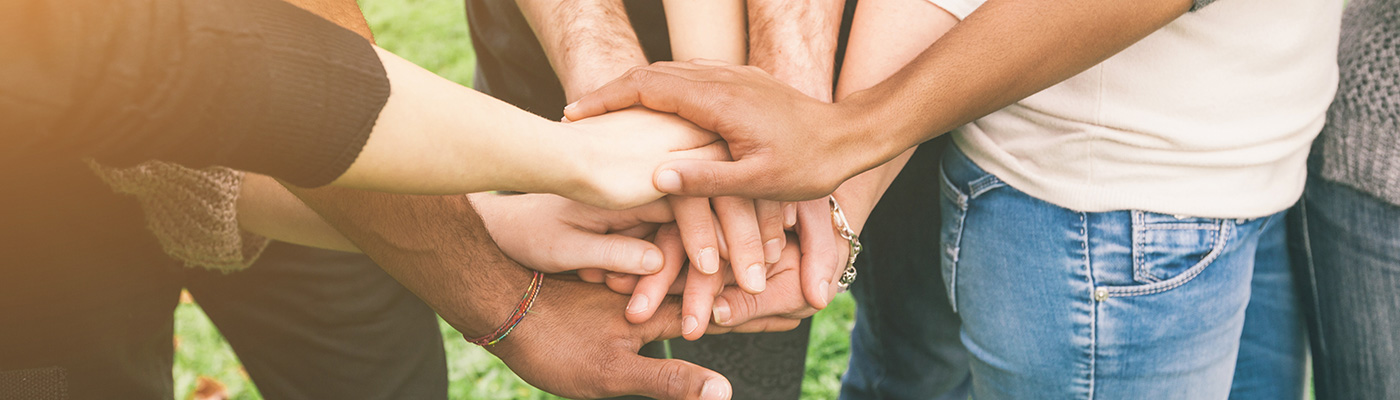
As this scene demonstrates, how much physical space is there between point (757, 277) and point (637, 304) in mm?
228

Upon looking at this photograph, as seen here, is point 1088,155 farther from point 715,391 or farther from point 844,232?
point 715,391

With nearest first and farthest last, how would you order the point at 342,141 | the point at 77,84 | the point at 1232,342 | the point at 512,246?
the point at 77,84 < the point at 342,141 < the point at 1232,342 < the point at 512,246

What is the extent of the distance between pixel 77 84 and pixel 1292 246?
6.71 feet

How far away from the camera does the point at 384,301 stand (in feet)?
7.36

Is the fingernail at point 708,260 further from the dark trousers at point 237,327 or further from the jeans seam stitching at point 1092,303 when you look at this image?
the dark trousers at point 237,327

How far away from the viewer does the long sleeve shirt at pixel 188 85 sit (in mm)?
878

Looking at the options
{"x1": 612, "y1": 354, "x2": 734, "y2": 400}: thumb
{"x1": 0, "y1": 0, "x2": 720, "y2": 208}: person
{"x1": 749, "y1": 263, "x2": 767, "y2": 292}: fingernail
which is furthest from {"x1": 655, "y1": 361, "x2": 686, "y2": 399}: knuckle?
{"x1": 0, "y1": 0, "x2": 720, "y2": 208}: person

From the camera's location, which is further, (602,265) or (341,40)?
(602,265)

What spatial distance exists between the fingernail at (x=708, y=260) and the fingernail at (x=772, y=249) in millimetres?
109

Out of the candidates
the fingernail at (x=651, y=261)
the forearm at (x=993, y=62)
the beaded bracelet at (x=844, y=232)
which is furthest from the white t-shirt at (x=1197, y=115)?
the fingernail at (x=651, y=261)

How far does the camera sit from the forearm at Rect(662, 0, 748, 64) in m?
1.84

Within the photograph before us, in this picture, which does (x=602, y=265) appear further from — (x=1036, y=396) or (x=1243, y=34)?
(x=1243, y=34)

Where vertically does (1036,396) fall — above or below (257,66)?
below

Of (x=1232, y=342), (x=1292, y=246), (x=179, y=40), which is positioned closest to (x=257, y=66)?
(x=179, y=40)
